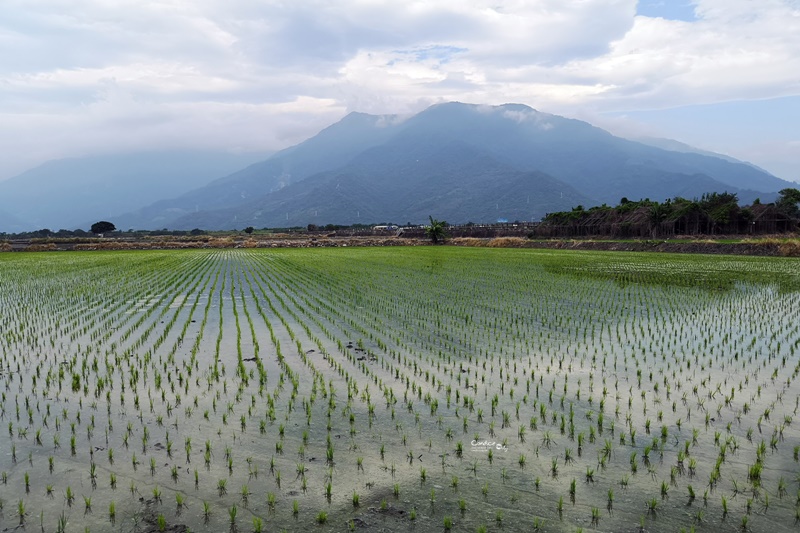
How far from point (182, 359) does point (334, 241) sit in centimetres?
6283

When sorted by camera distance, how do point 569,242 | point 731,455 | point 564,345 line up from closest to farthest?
1. point 731,455
2. point 564,345
3. point 569,242

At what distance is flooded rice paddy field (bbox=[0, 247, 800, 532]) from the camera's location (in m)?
4.46

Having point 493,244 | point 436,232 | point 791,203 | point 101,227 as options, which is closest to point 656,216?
point 791,203

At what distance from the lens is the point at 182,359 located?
9.38 m

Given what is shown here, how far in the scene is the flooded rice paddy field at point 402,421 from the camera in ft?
14.6

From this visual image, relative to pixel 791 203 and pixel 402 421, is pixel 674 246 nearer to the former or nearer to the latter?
pixel 791 203

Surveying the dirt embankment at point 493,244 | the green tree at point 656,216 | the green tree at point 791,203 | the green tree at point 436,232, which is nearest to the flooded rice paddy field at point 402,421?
the dirt embankment at point 493,244

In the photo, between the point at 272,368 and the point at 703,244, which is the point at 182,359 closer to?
the point at 272,368

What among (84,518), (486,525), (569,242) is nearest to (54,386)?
(84,518)

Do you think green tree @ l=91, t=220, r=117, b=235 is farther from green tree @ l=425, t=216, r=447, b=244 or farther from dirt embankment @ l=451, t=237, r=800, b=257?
dirt embankment @ l=451, t=237, r=800, b=257

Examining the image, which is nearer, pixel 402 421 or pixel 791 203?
pixel 402 421

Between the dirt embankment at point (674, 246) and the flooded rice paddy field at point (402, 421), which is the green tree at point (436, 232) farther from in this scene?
the flooded rice paddy field at point (402, 421)

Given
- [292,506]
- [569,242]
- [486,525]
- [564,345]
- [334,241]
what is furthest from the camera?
[334,241]

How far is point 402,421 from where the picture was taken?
638 centimetres
